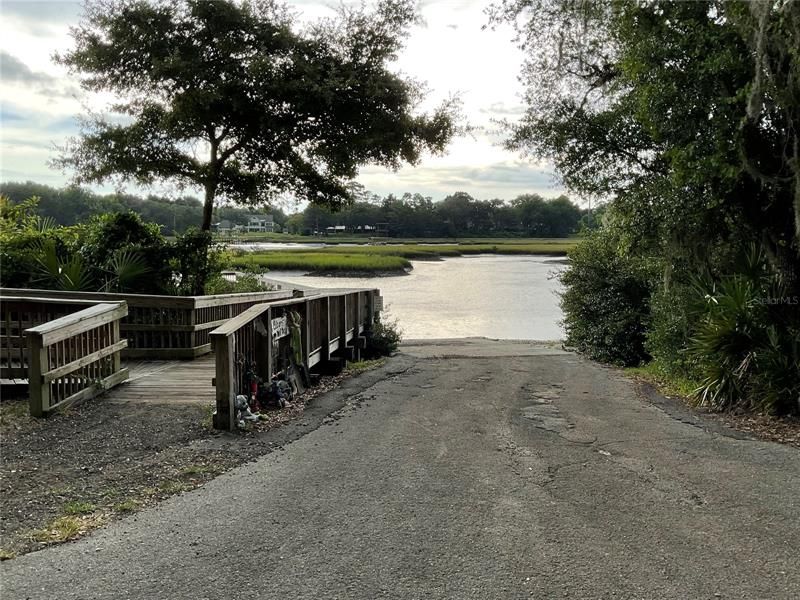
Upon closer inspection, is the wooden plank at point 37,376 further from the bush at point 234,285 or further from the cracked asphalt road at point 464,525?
the bush at point 234,285

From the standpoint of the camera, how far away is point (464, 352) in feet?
51.5

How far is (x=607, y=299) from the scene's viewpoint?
15008 mm

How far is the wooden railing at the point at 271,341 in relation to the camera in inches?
231

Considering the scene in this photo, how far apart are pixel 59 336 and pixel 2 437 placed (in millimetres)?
1108

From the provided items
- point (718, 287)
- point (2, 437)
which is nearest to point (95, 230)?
point (2, 437)

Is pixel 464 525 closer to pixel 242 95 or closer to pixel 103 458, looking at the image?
pixel 103 458

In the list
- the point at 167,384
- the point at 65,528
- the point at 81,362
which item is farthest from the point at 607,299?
Result: the point at 65,528

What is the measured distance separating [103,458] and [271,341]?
2513 mm

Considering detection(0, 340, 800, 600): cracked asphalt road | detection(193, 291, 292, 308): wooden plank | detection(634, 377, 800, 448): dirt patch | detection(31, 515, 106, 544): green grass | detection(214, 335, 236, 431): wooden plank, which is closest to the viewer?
detection(0, 340, 800, 600): cracked asphalt road

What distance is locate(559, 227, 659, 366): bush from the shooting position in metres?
14.2

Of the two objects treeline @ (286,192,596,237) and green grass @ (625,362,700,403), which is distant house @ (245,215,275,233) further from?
green grass @ (625,362,700,403)

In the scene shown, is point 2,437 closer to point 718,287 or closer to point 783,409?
point 783,409

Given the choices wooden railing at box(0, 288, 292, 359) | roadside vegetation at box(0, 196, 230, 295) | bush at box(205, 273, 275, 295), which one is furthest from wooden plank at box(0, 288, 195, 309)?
bush at box(205, 273, 275, 295)

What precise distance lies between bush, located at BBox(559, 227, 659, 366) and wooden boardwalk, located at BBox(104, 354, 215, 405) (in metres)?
8.11
